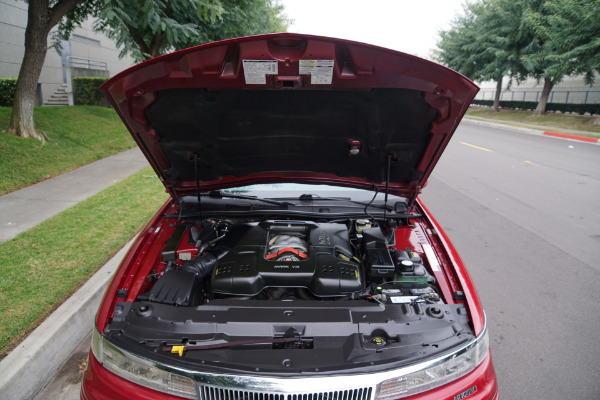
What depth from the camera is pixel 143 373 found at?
1614mm

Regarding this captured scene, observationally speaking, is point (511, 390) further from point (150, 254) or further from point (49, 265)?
point (49, 265)

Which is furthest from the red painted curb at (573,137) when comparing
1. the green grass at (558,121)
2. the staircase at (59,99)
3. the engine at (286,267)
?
the staircase at (59,99)

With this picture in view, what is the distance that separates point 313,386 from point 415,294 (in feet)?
2.95

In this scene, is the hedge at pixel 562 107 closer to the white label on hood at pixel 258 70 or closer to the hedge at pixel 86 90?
the hedge at pixel 86 90

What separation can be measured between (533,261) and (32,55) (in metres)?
10.2

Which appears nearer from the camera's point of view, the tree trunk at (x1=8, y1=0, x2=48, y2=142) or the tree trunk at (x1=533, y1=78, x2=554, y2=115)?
the tree trunk at (x1=8, y1=0, x2=48, y2=142)

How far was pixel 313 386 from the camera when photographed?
58.9 inches

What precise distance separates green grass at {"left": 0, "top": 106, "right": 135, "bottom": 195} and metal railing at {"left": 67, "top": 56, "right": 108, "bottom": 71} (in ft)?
22.8

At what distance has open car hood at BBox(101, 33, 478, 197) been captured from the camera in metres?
1.79

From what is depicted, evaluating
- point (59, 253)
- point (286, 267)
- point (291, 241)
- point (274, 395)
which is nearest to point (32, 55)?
point (59, 253)

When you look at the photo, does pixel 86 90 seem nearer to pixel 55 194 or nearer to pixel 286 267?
pixel 55 194

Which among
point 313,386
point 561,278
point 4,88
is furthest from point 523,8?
point 313,386

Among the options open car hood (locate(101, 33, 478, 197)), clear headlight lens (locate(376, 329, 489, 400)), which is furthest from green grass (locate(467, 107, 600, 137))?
clear headlight lens (locate(376, 329, 489, 400))

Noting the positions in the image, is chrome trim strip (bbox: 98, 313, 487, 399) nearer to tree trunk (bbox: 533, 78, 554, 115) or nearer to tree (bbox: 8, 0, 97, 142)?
tree (bbox: 8, 0, 97, 142)
